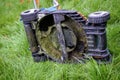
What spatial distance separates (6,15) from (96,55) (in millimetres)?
3523

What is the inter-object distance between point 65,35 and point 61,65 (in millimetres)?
362

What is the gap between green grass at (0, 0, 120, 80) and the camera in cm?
311

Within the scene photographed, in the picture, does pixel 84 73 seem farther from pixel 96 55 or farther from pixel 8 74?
pixel 8 74

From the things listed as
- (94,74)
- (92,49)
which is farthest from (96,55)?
(94,74)

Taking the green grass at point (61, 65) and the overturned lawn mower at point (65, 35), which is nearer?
the green grass at point (61, 65)

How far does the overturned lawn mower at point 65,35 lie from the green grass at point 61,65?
0.14 m

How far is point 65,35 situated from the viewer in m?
3.54

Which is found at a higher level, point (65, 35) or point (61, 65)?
point (65, 35)

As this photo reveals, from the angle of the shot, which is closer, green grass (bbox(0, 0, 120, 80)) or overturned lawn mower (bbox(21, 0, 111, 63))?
green grass (bbox(0, 0, 120, 80))

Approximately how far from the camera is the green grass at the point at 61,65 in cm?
311

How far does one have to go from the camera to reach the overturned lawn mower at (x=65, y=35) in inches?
127

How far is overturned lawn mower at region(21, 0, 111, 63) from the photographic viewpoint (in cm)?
323

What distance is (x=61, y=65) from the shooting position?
3.51m

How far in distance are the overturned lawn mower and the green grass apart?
14 cm
